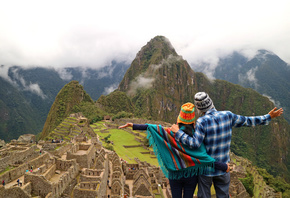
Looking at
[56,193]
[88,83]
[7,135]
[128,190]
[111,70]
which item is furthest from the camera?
[111,70]

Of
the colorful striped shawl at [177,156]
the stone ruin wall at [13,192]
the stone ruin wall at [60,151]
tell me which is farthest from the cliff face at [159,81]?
the colorful striped shawl at [177,156]

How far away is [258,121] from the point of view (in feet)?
12.3

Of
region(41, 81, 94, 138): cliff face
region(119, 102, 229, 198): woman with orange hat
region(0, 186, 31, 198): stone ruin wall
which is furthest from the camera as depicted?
region(41, 81, 94, 138): cliff face

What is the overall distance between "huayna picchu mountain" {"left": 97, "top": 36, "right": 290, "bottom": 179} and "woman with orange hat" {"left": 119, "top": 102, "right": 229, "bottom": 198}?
103 metres

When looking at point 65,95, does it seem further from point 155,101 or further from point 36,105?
point 155,101

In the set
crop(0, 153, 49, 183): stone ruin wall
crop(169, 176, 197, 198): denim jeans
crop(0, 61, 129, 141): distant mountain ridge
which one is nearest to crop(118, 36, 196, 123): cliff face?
crop(0, 61, 129, 141): distant mountain ridge

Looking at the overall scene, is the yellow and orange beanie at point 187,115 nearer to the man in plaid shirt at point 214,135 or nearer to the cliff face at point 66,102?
the man in plaid shirt at point 214,135

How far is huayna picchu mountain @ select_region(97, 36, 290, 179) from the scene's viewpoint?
386 ft

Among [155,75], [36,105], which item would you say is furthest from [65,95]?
[155,75]

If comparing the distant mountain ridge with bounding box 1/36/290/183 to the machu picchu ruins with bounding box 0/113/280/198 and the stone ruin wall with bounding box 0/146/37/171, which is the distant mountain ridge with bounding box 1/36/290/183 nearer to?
the machu picchu ruins with bounding box 0/113/280/198

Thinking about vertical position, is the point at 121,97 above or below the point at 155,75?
below

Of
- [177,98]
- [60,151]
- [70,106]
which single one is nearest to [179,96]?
[177,98]

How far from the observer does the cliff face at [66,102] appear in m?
66.5

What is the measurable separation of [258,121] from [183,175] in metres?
1.74
